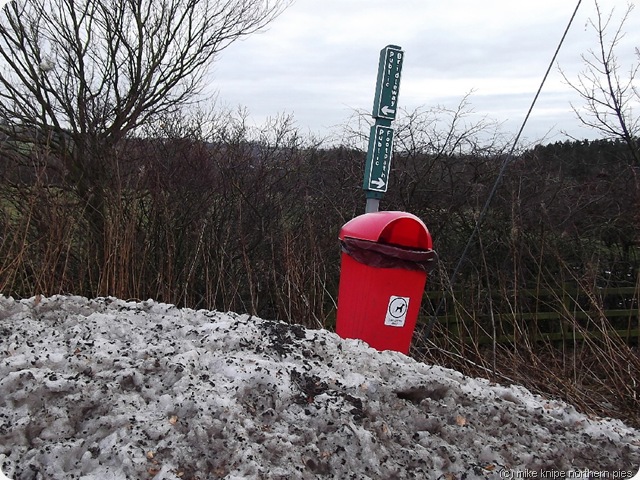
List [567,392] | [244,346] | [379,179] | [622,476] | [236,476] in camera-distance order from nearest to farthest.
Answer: [236,476] < [622,476] < [244,346] < [567,392] < [379,179]

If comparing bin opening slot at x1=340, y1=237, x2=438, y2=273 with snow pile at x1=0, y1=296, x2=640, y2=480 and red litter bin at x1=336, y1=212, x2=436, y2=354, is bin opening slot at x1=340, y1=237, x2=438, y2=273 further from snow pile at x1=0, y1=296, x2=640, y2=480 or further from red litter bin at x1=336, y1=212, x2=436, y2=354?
snow pile at x1=0, y1=296, x2=640, y2=480

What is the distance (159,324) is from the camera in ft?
9.66

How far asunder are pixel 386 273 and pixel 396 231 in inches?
10.0

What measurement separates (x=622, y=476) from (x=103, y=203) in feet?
16.5

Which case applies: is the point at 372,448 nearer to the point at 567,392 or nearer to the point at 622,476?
the point at 622,476

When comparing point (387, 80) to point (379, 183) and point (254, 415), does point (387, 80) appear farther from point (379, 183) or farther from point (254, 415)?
point (254, 415)

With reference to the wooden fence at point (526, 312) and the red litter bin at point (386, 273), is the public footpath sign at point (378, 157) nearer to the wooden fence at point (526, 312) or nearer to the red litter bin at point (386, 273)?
the red litter bin at point (386, 273)

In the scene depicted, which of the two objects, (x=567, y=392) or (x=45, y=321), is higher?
(x=45, y=321)

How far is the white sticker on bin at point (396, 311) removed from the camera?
3.59 meters

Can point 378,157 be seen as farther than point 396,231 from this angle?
Yes

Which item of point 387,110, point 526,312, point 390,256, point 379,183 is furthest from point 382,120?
point 526,312

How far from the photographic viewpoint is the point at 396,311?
3609mm

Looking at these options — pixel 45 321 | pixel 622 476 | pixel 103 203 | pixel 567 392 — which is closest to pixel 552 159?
pixel 567 392

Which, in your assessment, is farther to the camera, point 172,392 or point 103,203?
point 103,203
